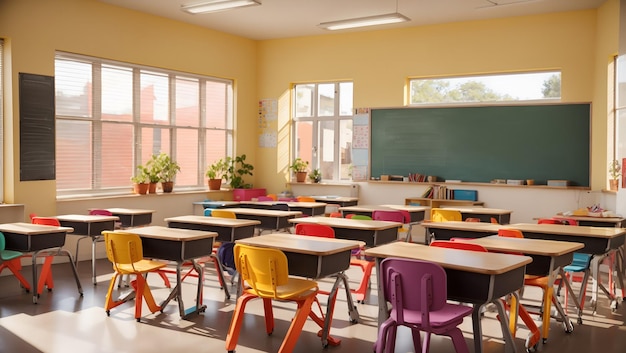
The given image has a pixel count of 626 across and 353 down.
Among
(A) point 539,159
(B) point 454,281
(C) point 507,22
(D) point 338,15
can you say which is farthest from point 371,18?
(B) point 454,281

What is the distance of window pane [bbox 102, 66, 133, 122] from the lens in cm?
891

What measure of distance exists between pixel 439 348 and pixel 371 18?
519cm

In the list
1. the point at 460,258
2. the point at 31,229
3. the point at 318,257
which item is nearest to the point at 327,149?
the point at 31,229

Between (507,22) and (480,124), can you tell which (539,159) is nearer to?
(480,124)

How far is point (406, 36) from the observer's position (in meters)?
10.1

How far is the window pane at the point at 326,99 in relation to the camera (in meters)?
11.0

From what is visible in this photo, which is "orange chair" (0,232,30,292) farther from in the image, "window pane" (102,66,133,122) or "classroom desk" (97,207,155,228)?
"window pane" (102,66,133,122)

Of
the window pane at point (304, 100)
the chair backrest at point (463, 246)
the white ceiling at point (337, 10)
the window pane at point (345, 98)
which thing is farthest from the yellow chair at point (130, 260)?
the window pane at point (304, 100)

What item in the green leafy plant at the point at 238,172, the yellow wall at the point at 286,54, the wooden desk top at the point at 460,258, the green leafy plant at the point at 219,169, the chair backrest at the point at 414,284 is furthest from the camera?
the green leafy plant at the point at 238,172

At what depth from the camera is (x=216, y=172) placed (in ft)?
34.9

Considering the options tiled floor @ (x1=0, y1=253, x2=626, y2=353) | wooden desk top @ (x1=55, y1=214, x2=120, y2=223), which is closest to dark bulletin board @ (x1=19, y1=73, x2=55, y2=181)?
wooden desk top @ (x1=55, y1=214, x2=120, y2=223)

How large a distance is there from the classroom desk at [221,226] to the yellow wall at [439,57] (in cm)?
493

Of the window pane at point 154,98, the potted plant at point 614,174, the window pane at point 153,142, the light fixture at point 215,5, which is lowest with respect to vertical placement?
the potted plant at point 614,174

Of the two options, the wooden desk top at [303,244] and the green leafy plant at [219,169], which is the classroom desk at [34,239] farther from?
the green leafy plant at [219,169]
